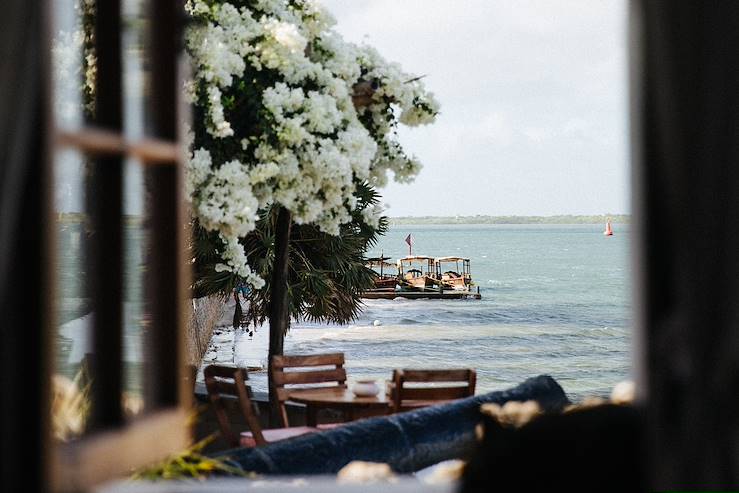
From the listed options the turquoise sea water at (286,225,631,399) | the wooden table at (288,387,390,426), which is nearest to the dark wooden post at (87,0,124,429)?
the wooden table at (288,387,390,426)

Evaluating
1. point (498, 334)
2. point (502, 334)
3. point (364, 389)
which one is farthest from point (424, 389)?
point (502, 334)

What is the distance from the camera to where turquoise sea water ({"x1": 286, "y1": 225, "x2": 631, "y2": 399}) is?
96.3 feet

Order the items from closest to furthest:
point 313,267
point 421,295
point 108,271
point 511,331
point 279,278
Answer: point 108,271 → point 279,278 → point 313,267 → point 511,331 → point 421,295

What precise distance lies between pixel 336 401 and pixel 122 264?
3888 mm

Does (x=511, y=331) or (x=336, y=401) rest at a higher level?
(x=336, y=401)

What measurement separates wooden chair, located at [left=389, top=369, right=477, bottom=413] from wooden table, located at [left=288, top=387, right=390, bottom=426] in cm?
14

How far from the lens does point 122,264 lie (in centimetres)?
155

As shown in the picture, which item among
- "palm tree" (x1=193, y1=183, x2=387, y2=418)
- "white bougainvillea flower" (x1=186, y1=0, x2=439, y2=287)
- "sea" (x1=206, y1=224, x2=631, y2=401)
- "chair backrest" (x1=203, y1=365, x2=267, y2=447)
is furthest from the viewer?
"sea" (x1=206, y1=224, x2=631, y2=401)

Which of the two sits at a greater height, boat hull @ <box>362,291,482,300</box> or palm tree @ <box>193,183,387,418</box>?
palm tree @ <box>193,183,387,418</box>

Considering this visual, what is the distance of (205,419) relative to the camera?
6793mm

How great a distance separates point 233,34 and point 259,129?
0.56 metres

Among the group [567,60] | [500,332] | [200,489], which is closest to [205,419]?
[200,489]

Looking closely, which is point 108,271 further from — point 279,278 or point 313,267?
point 313,267

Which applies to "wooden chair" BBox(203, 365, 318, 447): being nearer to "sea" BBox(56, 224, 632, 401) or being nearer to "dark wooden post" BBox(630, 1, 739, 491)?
"dark wooden post" BBox(630, 1, 739, 491)
